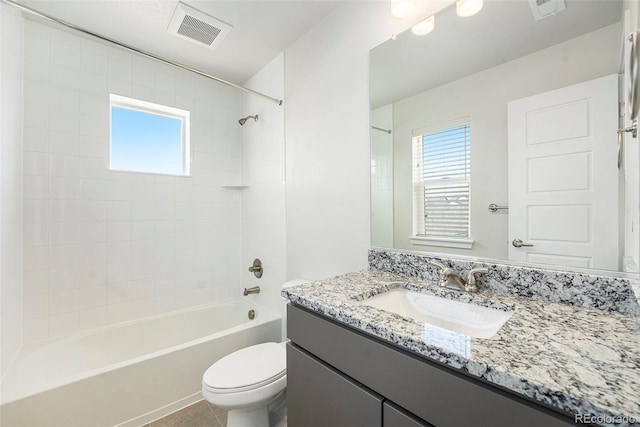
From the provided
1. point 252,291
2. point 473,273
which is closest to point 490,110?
point 473,273

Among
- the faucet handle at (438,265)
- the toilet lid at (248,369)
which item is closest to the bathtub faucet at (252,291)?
the toilet lid at (248,369)

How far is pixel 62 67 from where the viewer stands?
6.15 feet

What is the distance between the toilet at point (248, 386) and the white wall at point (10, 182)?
1.18 m

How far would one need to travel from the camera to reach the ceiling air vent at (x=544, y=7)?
0.91 m

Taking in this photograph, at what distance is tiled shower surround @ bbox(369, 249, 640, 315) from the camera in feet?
2.52

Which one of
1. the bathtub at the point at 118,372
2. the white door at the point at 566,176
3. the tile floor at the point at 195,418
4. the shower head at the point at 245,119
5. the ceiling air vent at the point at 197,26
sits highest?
the ceiling air vent at the point at 197,26

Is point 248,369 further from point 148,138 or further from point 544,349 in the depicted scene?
point 148,138

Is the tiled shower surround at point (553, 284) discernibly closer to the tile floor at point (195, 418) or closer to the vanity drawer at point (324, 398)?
the vanity drawer at point (324, 398)

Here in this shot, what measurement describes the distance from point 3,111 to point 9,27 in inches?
20.1

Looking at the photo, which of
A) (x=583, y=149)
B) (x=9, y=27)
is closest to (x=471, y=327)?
(x=583, y=149)

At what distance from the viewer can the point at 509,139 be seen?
101 centimetres

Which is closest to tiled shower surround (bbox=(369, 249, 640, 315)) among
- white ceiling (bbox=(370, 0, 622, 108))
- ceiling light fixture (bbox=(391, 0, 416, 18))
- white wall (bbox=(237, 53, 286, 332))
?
white ceiling (bbox=(370, 0, 622, 108))

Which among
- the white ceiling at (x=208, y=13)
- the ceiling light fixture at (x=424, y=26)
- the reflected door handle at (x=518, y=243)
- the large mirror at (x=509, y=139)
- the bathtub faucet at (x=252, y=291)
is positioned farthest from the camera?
the bathtub faucet at (x=252, y=291)

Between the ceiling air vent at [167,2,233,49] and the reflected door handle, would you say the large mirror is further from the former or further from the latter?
the ceiling air vent at [167,2,233,49]
